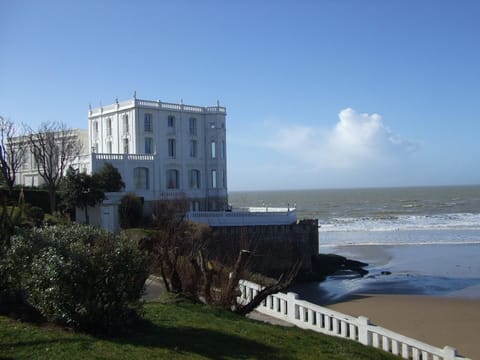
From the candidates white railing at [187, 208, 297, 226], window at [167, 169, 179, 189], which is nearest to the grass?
white railing at [187, 208, 297, 226]

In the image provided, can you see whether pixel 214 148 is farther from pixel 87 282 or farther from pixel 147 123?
pixel 87 282

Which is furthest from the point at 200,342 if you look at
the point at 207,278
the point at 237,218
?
the point at 237,218

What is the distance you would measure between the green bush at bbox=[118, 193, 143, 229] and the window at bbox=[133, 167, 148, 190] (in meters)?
5.85

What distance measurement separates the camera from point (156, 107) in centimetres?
4294

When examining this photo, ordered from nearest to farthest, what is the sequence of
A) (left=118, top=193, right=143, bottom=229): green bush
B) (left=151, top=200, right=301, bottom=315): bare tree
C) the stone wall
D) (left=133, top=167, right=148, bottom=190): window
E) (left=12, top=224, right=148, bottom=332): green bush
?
(left=12, top=224, right=148, bottom=332): green bush, (left=151, top=200, right=301, bottom=315): bare tree, the stone wall, (left=118, top=193, right=143, bottom=229): green bush, (left=133, top=167, right=148, bottom=190): window

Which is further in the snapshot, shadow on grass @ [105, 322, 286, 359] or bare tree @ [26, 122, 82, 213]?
bare tree @ [26, 122, 82, 213]

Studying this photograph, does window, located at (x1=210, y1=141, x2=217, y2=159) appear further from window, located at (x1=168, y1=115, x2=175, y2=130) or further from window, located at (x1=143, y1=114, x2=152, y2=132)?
window, located at (x1=143, y1=114, x2=152, y2=132)

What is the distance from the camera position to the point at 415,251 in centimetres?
4359

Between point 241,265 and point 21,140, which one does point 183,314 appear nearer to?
point 241,265

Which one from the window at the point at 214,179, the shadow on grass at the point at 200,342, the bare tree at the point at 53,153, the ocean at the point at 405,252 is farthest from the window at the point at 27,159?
the shadow on grass at the point at 200,342

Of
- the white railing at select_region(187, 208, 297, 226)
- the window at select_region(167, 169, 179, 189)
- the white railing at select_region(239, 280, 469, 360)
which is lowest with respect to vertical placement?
the white railing at select_region(239, 280, 469, 360)

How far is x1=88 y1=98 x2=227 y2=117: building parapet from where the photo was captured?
42.3 meters

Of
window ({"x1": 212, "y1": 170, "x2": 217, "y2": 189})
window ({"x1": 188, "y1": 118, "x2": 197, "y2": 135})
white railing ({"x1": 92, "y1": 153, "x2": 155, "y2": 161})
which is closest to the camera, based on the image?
white railing ({"x1": 92, "y1": 153, "x2": 155, "y2": 161})

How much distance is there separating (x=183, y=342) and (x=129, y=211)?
26088mm
